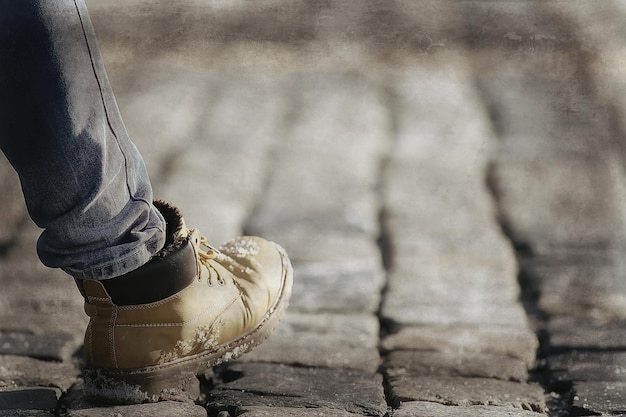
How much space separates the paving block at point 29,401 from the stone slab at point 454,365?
2.53 feet

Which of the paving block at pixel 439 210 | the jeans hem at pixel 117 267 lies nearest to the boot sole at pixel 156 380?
the jeans hem at pixel 117 267

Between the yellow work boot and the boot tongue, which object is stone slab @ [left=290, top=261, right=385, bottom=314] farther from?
the boot tongue

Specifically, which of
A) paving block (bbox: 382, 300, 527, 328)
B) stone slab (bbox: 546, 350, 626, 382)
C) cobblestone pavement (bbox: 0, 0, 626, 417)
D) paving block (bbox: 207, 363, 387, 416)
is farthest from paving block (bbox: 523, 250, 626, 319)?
paving block (bbox: 207, 363, 387, 416)

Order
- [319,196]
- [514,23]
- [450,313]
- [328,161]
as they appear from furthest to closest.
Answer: [328,161] → [319,196] → [514,23] → [450,313]

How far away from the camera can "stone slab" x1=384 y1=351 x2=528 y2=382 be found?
2.13 metres

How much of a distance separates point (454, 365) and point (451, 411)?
30cm

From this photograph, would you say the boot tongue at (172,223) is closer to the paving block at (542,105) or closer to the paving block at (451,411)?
the paving block at (451,411)

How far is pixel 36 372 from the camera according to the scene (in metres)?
2.10

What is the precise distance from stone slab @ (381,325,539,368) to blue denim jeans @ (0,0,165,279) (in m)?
0.86

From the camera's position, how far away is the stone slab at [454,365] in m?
2.13

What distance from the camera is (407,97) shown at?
4.64m

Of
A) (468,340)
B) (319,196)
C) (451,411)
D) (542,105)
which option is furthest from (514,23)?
(451,411)

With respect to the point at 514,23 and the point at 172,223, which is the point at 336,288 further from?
the point at 514,23

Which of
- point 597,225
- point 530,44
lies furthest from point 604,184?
point 530,44
